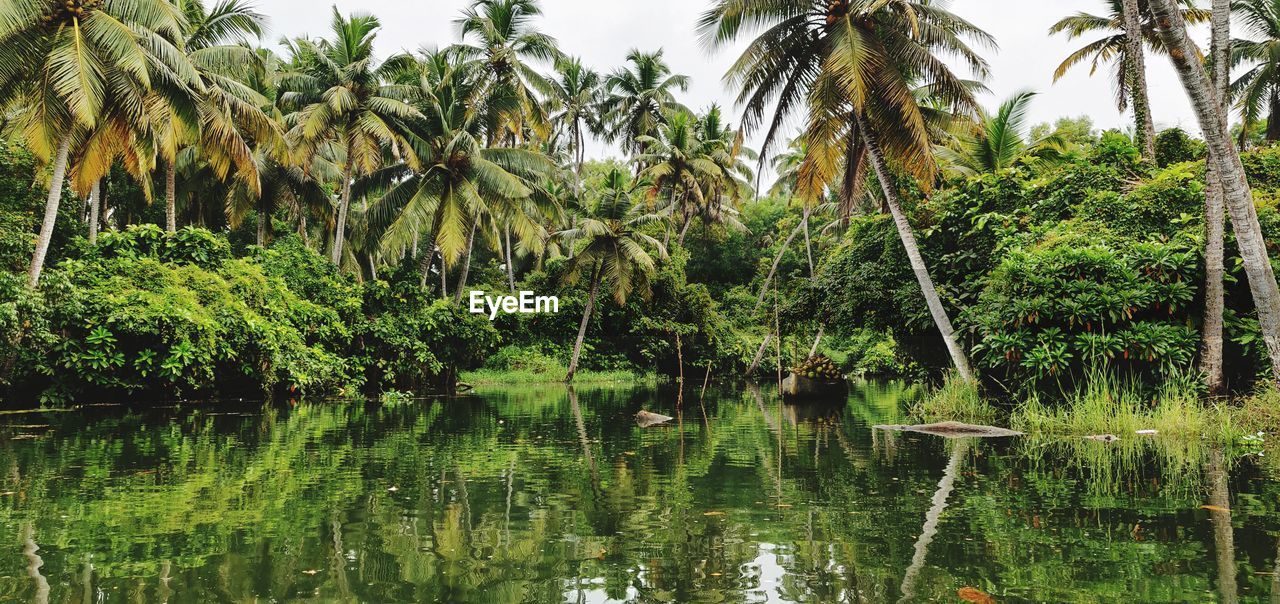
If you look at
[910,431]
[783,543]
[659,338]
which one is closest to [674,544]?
[783,543]

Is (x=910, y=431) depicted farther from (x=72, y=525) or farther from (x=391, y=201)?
(x=391, y=201)

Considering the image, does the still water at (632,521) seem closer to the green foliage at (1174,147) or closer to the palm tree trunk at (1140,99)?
the palm tree trunk at (1140,99)

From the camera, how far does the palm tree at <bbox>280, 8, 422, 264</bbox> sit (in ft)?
74.3

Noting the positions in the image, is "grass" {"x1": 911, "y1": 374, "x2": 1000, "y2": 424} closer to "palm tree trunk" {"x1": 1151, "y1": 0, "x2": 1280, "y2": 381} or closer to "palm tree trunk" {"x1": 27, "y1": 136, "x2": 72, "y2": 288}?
"palm tree trunk" {"x1": 1151, "y1": 0, "x2": 1280, "y2": 381}

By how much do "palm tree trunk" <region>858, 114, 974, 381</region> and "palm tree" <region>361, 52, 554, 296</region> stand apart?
12230 millimetres

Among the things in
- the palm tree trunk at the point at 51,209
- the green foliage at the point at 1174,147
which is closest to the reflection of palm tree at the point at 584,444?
the palm tree trunk at the point at 51,209

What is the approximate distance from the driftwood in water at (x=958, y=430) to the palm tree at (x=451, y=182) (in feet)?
50.4

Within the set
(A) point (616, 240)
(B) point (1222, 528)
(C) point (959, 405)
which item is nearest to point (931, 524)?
(B) point (1222, 528)

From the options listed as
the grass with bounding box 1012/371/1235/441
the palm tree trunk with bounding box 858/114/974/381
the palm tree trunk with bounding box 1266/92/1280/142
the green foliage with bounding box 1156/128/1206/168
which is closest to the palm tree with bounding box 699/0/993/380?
the palm tree trunk with bounding box 858/114/974/381

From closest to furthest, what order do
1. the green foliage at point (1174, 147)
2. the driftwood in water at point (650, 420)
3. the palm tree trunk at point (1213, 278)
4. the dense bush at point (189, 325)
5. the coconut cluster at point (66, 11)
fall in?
the palm tree trunk at point (1213, 278), the driftwood in water at point (650, 420), the coconut cluster at point (66, 11), the dense bush at point (189, 325), the green foliage at point (1174, 147)

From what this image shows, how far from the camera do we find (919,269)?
14.2 metres

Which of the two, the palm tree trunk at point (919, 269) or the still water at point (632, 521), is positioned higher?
the palm tree trunk at point (919, 269)

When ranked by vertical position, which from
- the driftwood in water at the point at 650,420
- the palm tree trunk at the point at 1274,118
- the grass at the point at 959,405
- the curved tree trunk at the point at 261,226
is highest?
the palm tree trunk at the point at 1274,118

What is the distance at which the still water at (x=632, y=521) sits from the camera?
152 inches
